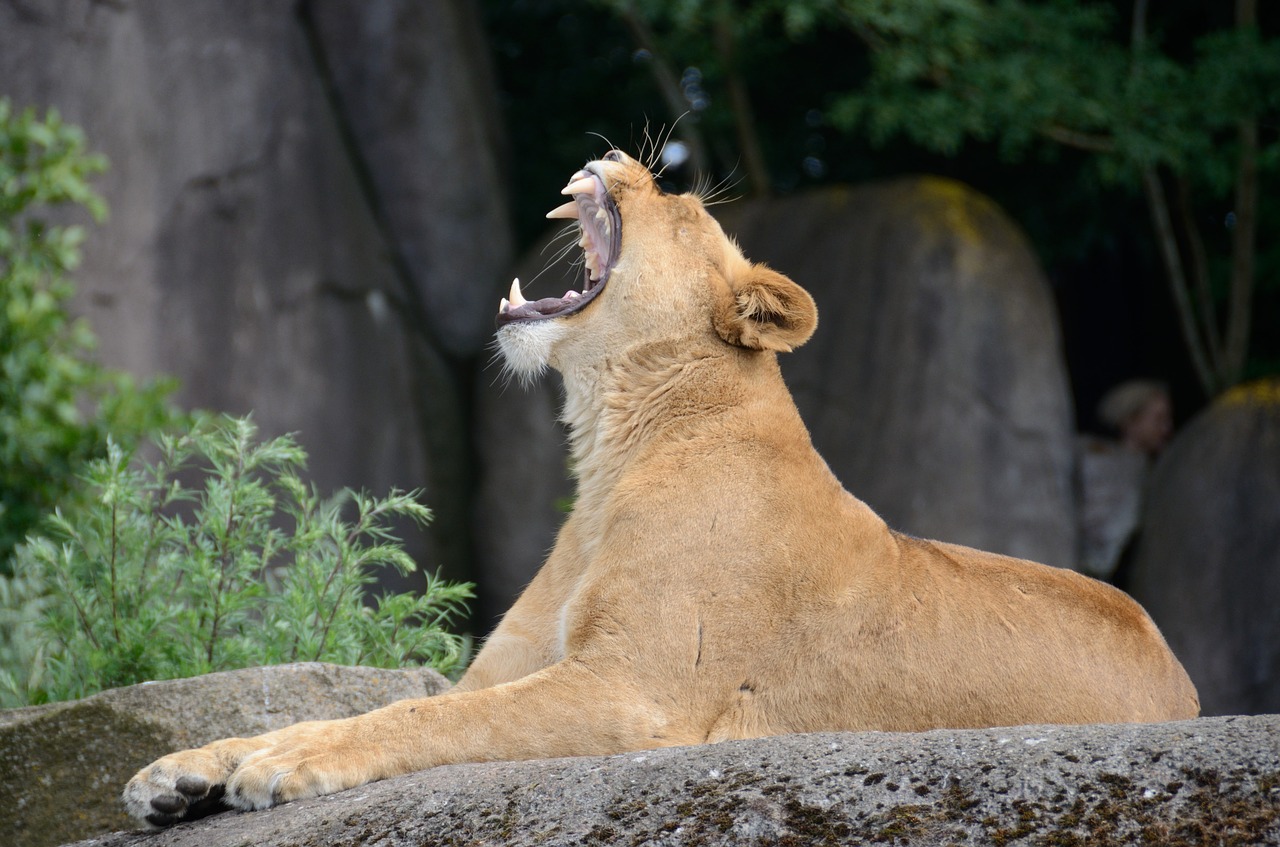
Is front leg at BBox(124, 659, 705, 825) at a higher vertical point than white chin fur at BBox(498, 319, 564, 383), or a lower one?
Result: lower

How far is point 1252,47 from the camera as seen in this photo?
962cm

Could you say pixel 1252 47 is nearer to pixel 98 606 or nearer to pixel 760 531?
pixel 760 531

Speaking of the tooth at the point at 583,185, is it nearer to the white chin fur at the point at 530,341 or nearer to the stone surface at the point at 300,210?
the white chin fur at the point at 530,341

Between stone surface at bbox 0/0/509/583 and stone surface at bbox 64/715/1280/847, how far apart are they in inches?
257

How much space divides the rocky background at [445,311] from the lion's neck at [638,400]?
5.58m

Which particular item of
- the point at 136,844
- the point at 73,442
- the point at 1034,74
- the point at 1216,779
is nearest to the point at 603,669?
the point at 136,844

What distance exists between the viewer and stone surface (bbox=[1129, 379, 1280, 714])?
9.42 metres

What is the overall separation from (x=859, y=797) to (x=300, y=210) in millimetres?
8460

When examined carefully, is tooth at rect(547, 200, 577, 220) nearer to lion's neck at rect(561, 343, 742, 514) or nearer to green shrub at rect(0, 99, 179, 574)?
lion's neck at rect(561, 343, 742, 514)

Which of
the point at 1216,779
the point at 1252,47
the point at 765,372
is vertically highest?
the point at 1252,47

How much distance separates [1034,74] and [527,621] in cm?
716

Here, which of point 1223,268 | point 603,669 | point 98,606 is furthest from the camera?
point 1223,268

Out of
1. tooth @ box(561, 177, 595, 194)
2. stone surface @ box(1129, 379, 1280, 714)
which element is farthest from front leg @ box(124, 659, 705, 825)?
stone surface @ box(1129, 379, 1280, 714)

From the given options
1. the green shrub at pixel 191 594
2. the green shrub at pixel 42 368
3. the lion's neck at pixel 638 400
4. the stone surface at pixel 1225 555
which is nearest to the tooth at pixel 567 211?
the lion's neck at pixel 638 400
